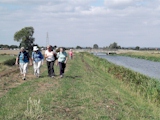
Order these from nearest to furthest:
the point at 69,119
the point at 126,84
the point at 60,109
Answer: the point at 69,119 → the point at 60,109 → the point at 126,84

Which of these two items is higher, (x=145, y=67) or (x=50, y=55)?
(x=50, y=55)

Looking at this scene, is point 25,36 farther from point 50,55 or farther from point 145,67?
point 50,55

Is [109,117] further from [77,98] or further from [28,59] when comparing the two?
[28,59]

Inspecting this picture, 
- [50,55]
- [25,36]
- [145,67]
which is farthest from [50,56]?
[25,36]

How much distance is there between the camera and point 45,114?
8344 mm

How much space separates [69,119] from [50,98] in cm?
283

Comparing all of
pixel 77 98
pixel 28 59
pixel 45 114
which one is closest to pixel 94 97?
pixel 77 98

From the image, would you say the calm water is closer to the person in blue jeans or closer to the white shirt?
the person in blue jeans

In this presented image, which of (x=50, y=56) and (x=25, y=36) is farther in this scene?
(x=25, y=36)

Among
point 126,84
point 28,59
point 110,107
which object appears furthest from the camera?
point 126,84

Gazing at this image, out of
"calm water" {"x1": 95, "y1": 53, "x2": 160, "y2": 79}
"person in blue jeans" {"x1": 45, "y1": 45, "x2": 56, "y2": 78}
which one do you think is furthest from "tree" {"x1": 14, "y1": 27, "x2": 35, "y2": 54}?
"person in blue jeans" {"x1": 45, "y1": 45, "x2": 56, "y2": 78}

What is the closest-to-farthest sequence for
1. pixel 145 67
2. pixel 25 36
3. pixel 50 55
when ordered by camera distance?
pixel 50 55 < pixel 145 67 < pixel 25 36

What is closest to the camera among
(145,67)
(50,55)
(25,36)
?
(50,55)

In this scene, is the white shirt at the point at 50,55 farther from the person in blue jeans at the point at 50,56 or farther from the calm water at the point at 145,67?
the calm water at the point at 145,67
